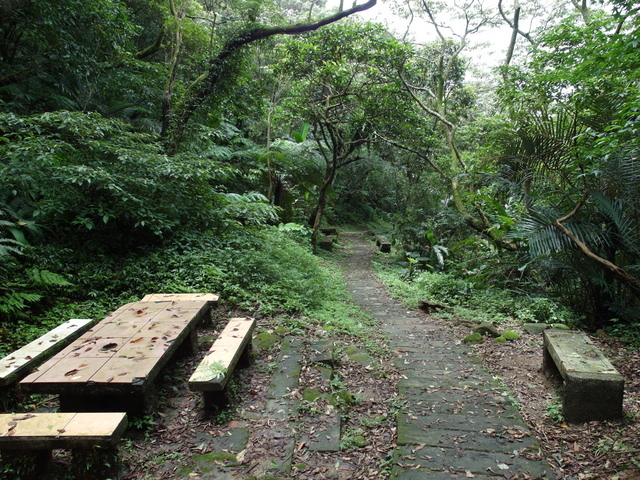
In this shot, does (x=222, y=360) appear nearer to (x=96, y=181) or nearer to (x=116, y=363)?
(x=116, y=363)

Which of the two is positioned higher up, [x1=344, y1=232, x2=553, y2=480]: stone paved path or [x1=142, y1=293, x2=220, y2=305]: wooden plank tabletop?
[x1=142, y1=293, x2=220, y2=305]: wooden plank tabletop

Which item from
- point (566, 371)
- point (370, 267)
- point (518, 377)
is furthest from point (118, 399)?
point (370, 267)

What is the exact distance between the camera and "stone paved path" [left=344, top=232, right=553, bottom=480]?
7.59 feet

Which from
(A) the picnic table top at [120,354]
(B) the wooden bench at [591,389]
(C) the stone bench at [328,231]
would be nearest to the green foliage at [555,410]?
(B) the wooden bench at [591,389]

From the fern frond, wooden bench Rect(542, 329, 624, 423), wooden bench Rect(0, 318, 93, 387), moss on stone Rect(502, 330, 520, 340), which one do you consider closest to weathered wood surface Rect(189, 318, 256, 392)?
wooden bench Rect(0, 318, 93, 387)

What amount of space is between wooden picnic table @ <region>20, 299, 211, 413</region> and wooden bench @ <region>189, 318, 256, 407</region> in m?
0.26

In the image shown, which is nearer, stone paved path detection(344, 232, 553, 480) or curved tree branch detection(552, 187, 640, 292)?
stone paved path detection(344, 232, 553, 480)

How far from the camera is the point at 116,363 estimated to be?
2.42 m

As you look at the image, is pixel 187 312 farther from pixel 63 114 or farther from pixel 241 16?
pixel 241 16

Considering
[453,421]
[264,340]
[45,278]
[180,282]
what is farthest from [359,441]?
[45,278]

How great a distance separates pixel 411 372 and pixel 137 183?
4094 millimetres

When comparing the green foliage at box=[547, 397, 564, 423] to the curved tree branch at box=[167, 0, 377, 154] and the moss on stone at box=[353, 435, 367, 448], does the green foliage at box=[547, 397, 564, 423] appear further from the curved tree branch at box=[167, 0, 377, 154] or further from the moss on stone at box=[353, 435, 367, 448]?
the curved tree branch at box=[167, 0, 377, 154]

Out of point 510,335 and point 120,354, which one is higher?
point 120,354

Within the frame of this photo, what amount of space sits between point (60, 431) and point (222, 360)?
1016mm
